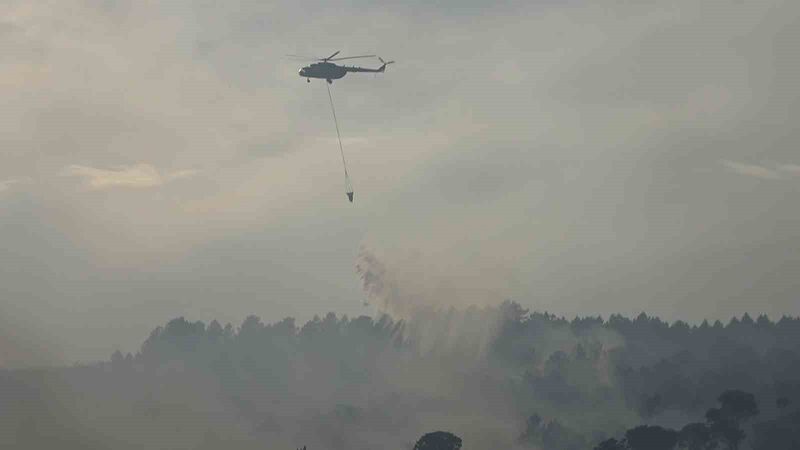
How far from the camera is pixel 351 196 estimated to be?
168750 millimetres

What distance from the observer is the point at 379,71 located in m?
195

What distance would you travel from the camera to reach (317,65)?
183625 mm

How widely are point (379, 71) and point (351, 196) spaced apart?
33.8 meters

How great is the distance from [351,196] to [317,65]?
26172 millimetres

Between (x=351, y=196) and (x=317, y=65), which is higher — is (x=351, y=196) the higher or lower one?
the lower one

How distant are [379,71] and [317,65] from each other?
14.6 metres

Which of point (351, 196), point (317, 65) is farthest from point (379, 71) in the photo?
point (351, 196)

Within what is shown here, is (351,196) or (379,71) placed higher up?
(379,71)

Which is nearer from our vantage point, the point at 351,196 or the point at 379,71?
the point at 351,196

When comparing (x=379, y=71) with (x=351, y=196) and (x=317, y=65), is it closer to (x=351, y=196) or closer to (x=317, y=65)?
(x=317, y=65)

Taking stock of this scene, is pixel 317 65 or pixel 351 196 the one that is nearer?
pixel 351 196
